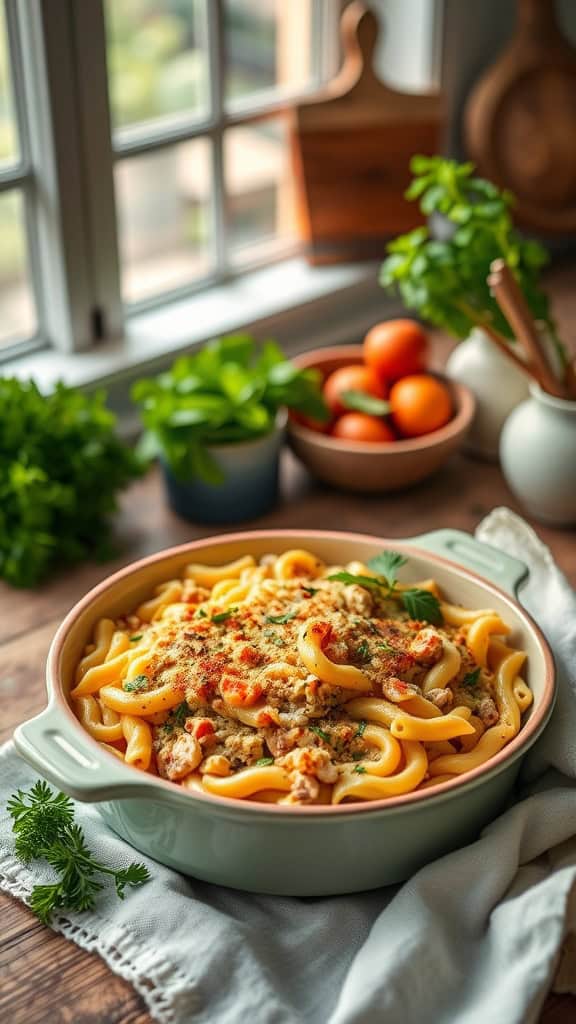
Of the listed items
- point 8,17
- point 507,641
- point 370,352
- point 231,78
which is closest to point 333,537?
point 507,641

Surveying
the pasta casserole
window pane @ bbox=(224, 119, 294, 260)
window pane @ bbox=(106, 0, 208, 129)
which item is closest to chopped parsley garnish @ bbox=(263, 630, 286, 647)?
the pasta casserole

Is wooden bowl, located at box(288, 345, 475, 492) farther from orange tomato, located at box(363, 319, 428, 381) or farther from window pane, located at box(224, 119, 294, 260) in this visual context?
window pane, located at box(224, 119, 294, 260)

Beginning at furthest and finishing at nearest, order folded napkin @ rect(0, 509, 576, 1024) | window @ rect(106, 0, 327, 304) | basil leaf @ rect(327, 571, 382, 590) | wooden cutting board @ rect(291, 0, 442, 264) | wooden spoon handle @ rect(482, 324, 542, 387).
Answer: wooden cutting board @ rect(291, 0, 442, 264), window @ rect(106, 0, 327, 304), wooden spoon handle @ rect(482, 324, 542, 387), basil leaf @ rect(327, 571, 382, 590), folded napkin @ rect(0, 509, 576, 1024)

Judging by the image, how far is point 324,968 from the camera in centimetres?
93

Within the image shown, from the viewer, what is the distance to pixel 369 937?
928mm

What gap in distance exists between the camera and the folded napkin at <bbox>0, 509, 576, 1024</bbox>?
0.87 m

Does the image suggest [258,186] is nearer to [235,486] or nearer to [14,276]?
[14,276]

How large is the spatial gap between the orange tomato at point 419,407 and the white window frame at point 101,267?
0.33 metres

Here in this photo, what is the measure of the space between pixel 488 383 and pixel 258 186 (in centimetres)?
56

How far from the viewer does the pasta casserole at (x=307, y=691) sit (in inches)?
37.4

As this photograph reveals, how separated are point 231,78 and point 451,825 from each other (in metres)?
1.21

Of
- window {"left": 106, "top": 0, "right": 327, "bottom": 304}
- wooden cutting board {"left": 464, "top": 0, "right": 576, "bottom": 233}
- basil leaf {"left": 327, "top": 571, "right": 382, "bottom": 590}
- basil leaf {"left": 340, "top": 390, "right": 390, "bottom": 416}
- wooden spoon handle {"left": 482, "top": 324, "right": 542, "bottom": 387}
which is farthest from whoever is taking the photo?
wooden cutting board {"left": 464, "top": 0, "right": 576, "bottom": 233}

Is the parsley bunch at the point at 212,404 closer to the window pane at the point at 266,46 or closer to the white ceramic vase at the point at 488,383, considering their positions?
the white ceramic vase at the point at 488,383

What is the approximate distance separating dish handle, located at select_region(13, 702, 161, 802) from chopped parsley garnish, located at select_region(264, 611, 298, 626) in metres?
0.20
